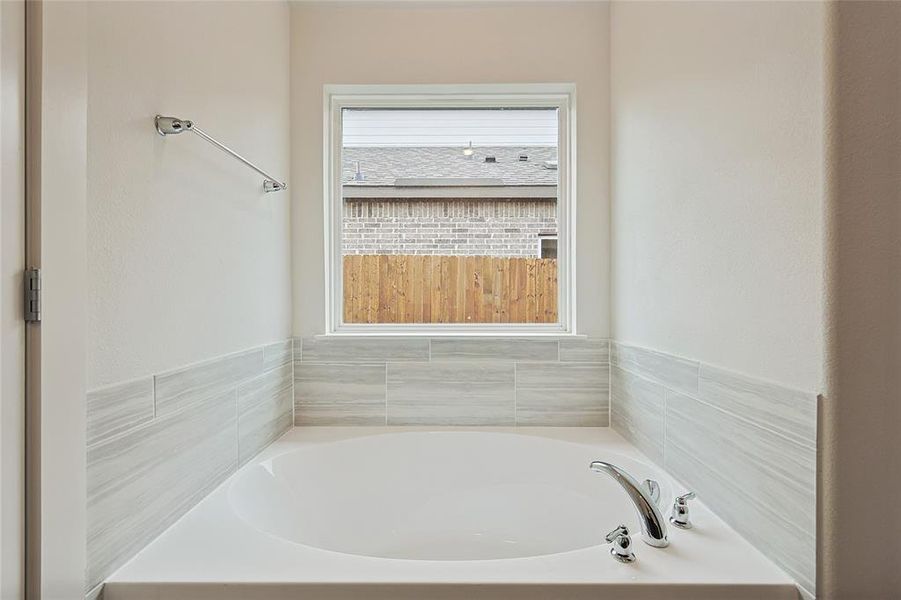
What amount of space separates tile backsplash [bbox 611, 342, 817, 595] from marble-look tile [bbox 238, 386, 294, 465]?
1319 millimetres

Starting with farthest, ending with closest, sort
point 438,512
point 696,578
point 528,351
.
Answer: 1. point 528,351
2. point 438,512
3. point 696,578

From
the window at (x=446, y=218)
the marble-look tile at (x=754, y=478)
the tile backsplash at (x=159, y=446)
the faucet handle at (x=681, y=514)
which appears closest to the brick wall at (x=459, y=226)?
the window at (x=446, y=218)

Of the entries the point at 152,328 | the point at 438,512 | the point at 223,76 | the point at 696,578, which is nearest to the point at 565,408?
the point at 438,512

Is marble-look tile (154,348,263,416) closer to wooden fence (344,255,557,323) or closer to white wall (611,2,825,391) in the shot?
wooden fence (344,255,557,323)

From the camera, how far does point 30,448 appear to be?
33.0 inches

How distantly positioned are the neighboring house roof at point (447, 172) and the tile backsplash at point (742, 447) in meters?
0.96

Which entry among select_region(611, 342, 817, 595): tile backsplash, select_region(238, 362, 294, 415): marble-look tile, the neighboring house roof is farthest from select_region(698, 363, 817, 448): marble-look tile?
select_region(238, 362, 294, 415): marble-look tile

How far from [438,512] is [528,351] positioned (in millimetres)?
712

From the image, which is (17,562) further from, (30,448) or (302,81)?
(302,81)

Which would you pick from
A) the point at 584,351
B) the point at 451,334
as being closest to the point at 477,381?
the point at 451,334

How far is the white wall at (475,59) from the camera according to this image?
2160mm

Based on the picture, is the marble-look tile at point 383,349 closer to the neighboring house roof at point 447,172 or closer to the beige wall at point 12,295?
the neighboring house roof at point 447,172

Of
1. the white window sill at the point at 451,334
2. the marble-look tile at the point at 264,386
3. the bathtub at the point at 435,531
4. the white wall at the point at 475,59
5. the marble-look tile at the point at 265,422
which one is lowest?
the bathtub at the point at 435,531

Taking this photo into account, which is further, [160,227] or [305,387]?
[305,387]
